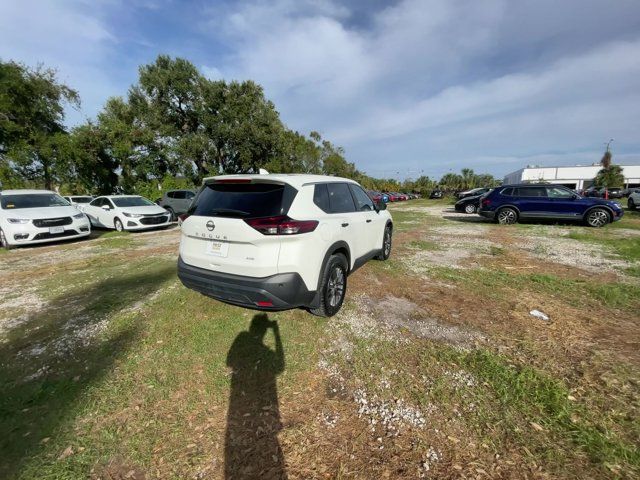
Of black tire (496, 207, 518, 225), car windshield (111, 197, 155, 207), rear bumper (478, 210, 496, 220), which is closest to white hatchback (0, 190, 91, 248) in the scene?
car windshield (111, 197, 155, 207)

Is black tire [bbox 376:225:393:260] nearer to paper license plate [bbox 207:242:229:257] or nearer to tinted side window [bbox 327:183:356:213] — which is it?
tinted side window [bbox 327:183:356:213]

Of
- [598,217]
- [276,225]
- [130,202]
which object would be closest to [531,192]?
[598,217]

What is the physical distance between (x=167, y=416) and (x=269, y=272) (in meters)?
1.41

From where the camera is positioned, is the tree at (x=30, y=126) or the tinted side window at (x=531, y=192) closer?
the tinted side window at (x=531, y=192)

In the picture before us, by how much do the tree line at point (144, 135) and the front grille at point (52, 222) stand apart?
15.1 meters

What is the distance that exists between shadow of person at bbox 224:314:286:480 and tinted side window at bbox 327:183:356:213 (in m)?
1.75

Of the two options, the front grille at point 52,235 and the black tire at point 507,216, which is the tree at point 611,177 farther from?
the front grille at point 52,235

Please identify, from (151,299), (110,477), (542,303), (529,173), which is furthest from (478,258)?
(529,173)

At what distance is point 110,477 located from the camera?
1860 mm

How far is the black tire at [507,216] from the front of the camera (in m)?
11.6

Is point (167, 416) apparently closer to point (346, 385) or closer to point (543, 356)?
point (346, 385)

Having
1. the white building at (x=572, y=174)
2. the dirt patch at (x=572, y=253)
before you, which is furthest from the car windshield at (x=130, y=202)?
the white building at (x=572, y=174)

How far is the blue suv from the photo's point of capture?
10.4m

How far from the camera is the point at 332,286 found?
12.2 ft
